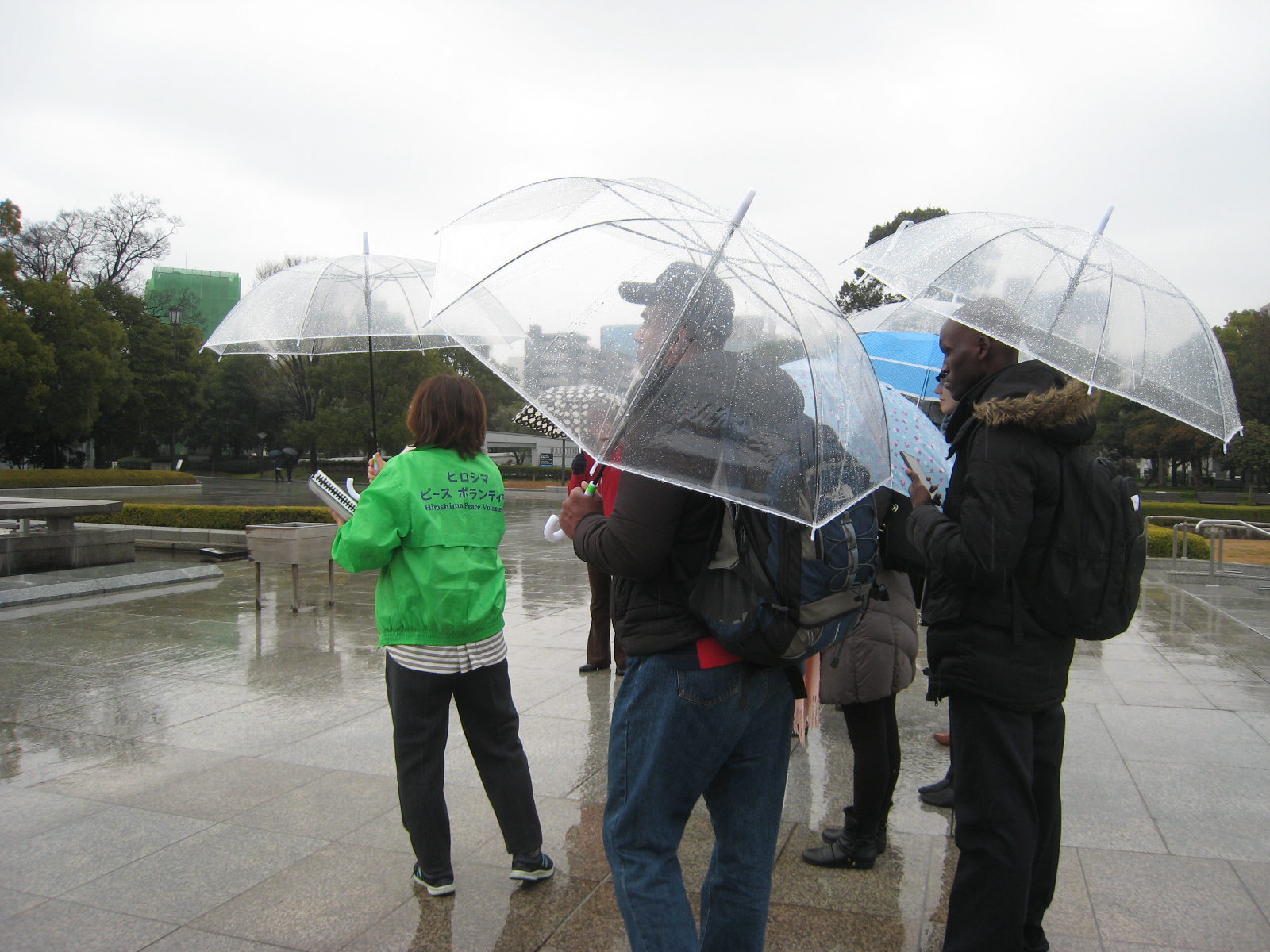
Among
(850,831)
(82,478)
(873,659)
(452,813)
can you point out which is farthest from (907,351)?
(82,478)

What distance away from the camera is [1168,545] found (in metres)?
14.5

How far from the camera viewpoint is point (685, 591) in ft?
6.75

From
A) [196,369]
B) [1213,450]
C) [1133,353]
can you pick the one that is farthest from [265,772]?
[1213,450]

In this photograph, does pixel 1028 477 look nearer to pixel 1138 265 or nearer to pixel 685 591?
pixel 685 591

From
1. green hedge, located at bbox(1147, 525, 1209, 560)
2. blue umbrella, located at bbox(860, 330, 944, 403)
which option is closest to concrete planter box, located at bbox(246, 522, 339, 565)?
blue umbrella, located at bbox(860, 330, 944, 403)

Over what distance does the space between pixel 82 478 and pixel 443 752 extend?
33.4 m

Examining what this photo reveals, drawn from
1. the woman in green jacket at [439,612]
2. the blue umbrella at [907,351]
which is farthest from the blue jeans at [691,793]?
the blue umbrella at [907,351]

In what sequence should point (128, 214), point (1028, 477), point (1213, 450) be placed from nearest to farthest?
point (1028, 477) → point (128, 214) → point (1213, 450)

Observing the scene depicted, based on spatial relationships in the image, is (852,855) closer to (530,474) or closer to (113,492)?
(113,492)

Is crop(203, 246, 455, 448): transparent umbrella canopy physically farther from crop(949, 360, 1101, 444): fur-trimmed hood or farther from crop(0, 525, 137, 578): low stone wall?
crop(0, 525, 137, 578): low stone wall

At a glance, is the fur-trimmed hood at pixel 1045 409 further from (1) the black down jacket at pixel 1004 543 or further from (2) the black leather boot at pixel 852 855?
(2) the black leather boot at pixel 852 855

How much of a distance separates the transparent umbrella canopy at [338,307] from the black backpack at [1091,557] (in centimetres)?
373

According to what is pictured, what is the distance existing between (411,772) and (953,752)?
5.67 ft

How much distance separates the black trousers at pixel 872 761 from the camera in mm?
3270
